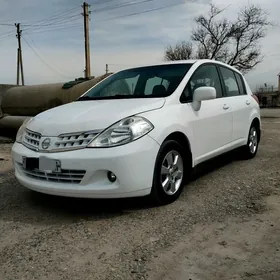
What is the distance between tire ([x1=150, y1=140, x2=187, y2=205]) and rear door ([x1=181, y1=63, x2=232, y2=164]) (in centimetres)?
34

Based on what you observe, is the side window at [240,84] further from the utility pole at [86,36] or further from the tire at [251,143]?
the utility pole at [86,36]

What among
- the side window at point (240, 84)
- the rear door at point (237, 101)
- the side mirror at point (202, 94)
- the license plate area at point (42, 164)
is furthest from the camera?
the side window at point (240, 84)

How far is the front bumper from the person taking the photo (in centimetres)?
330

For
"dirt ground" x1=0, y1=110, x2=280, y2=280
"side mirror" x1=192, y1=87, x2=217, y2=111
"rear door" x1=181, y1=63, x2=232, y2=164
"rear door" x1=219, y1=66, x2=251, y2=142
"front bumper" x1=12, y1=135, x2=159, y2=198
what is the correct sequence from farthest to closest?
"rear door" x1=219, y1=66, x2=251, y2=142 < "rear door" x1=181, y1=63, x2=232, y2=164 < "side mirror" x1=192, y1=87, x2=217, y2=111 < "front bumper" x1=12, y1=135, x2=159, y2=198 < "dirt ground" x1=0, y1=110, x2=280, y2=280

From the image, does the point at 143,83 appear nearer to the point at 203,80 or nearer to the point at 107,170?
the point at 203,80

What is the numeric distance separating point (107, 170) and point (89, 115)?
64 centimetres

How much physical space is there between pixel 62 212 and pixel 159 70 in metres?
2.20

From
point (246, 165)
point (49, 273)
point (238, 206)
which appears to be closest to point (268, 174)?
point (246, 165)

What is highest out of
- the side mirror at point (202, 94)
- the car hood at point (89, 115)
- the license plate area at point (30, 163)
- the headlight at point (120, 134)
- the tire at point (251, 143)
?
the side mirror at point (202, 94)

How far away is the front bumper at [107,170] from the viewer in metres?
3.30

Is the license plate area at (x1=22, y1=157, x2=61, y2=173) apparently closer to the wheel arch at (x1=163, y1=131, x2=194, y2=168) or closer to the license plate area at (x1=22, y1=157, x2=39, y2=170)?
the license plate area at (x1=22, y1=157, x2=39, y2=170)

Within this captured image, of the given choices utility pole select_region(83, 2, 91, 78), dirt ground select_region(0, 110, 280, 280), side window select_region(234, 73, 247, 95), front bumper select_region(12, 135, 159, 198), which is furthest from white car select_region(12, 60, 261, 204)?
utility pole select_region(83, 2, 91, 78)

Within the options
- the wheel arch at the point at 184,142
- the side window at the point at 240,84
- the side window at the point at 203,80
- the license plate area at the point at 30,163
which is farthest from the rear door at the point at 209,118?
the license plate area at the point at 30,163

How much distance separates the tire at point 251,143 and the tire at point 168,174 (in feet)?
7.45
